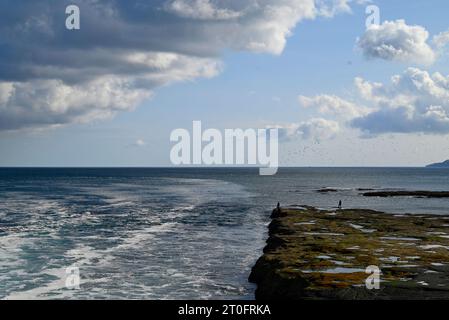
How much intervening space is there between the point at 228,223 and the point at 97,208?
103 ft

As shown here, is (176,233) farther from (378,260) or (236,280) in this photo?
(378,260)

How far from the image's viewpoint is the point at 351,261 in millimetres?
35781

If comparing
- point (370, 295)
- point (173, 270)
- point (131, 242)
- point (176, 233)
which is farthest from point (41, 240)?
point (370, 295)

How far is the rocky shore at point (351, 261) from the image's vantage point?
27516 millimetres

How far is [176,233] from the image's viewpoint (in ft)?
188
